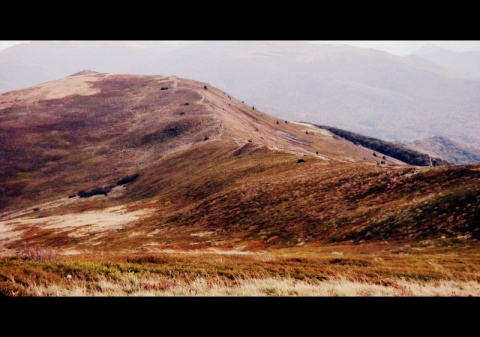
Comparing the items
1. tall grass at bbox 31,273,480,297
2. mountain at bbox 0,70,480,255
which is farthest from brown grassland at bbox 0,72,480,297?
mountain at bbox 0,70,480,255

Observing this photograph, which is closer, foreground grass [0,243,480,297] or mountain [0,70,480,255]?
foreground grass [0,243,480,297]

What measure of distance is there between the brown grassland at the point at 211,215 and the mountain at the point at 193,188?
351 millimetres

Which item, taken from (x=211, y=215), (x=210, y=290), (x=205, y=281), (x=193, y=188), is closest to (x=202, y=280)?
(x=205, y=281)

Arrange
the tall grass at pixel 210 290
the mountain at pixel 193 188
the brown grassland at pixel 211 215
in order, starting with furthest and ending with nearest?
the mountain at pixel 193 188, the brown grassland at pixel 211 215, the tall grass at pixel 210 290

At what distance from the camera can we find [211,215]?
73.7 m

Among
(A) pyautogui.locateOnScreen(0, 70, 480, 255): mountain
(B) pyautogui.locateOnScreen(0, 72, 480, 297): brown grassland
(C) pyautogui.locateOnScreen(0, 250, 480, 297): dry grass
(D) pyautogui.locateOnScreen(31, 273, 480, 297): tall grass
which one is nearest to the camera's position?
(D) pyautogui.locateOnScreen(31, 273, 480, 297): tall grass

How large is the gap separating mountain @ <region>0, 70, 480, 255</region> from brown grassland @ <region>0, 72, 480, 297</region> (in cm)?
35

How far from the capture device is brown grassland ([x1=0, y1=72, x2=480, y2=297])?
57.6 ft

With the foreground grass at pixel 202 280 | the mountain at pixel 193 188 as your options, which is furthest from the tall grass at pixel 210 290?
the mountain at pixel 193 188

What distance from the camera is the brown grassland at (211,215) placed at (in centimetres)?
1756

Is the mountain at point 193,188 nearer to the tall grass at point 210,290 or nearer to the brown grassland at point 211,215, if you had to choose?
the brown grassland at point 211,215

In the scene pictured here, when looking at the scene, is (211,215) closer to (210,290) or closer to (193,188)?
(193,188)

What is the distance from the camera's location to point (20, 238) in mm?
87438

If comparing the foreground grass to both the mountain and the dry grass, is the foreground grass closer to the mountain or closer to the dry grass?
the dry grass
